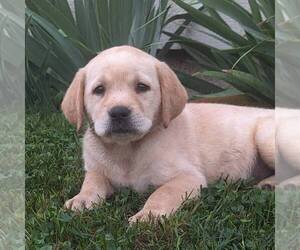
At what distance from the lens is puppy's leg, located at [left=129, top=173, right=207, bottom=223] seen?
2654 millimetres

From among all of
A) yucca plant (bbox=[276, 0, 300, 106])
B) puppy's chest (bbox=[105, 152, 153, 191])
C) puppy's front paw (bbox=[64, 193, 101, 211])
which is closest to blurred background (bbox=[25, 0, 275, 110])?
yucca plant (bbox=[276, 0, 300, 106])

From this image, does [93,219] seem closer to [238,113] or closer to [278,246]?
[278,246]

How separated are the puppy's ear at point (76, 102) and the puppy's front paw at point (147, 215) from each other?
0.66 m

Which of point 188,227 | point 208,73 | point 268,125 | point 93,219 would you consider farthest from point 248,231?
point 208,73

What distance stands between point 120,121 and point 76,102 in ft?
1.22

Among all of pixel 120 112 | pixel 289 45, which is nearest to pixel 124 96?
pixel 120 112

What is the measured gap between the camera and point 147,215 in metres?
2.61

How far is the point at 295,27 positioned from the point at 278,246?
194cm

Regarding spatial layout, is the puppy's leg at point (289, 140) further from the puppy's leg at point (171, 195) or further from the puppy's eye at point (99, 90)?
the puppy's eye at point (99, 90)

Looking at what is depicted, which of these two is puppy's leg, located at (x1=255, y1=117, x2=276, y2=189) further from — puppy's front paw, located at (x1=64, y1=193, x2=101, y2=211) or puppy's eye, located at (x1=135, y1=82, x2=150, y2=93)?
puppy's front paw, located at (x1=64, y1=193, x2=101, y2=211)

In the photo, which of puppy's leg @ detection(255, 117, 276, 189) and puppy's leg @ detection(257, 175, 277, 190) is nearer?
puppy's leg @ detection(257, 175, 277, 190)

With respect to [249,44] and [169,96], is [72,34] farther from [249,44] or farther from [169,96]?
[169,96]

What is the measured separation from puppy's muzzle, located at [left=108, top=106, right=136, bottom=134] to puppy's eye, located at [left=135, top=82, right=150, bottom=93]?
7.1 inches

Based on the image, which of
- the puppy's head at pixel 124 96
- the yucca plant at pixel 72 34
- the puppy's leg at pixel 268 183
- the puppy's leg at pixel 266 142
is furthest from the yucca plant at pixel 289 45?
the yucca plant at pixel 72 34
